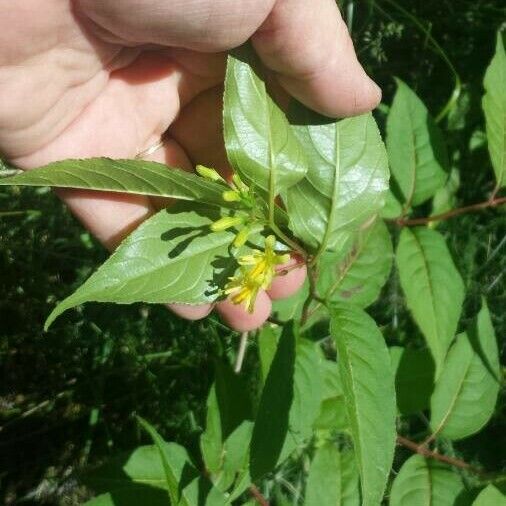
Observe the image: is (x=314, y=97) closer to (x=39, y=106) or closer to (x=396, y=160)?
(x=396, y=160)

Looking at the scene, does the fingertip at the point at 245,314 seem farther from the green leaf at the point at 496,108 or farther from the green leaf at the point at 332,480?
the green leaf at the point at 496,108

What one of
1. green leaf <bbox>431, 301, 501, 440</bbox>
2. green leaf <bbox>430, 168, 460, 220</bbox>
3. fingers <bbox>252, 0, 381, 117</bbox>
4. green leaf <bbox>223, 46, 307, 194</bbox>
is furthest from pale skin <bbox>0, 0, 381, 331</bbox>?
green leaf <bbox>430, 168, 460, 220</bbox>

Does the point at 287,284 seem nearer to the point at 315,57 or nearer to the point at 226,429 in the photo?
the point at 226,429

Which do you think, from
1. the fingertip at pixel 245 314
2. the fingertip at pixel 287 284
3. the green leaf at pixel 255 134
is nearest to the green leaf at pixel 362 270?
the fingertip at pixel 287 284

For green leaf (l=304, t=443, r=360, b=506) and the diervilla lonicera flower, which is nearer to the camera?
the diervilla lonicera flower

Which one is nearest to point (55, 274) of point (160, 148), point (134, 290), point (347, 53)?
point (160, 148)

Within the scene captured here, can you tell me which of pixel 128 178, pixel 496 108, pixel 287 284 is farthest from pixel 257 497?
pixel 496 108

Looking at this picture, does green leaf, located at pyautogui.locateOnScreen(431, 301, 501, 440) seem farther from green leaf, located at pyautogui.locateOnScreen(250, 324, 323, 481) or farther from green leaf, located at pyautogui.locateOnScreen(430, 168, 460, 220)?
green leaf, located at pyautogui.locateOnScreen(430, 168, 460, 220)

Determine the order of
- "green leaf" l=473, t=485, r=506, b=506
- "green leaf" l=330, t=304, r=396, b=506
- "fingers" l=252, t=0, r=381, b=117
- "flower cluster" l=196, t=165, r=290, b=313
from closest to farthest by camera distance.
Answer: "green leaf" l=330, t=304, r=396, b=506
"flower cluster" l=196, t=165, r=290, b=313
"fingers" l=252, t=0, r=381, b=117
"green leaf" l=473, t=485, r=506, b=506

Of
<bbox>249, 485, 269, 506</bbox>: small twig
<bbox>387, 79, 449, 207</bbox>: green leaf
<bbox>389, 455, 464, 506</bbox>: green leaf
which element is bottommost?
<bbox>249, 485, 269, 506</bbox>: small twig
